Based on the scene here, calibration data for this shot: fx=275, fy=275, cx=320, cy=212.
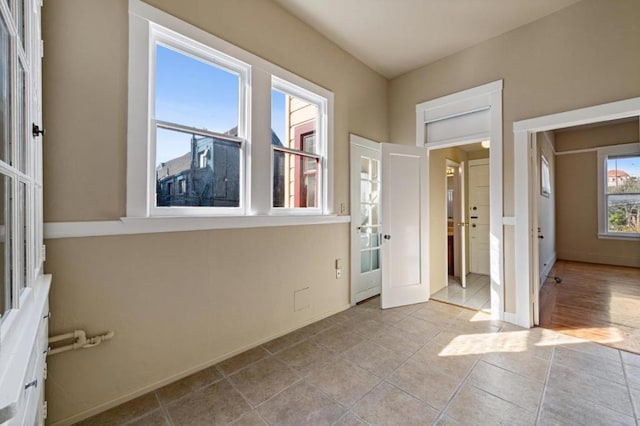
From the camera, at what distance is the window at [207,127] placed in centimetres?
187

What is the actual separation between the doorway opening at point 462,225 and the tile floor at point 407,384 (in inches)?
43.0

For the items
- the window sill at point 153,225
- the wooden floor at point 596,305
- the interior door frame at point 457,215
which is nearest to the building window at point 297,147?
the window sill at point 153,225

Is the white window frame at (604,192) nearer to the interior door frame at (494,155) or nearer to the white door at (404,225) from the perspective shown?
the interior door frame at (494,155)

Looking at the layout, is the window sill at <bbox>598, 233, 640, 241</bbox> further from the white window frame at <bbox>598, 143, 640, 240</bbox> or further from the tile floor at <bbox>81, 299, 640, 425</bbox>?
the tile floor at <bbox>81, 299, 640, 425</bbox>

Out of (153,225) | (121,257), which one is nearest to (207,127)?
(153,225)

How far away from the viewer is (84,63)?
1660mm

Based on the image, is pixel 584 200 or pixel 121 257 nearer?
pixel 121 257

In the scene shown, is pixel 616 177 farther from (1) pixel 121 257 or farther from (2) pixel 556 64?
(1) pixel 121 257

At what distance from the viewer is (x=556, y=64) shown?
275cm

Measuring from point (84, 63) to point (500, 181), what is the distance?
148 inches

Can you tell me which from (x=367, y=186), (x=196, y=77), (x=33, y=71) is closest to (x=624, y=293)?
(x=367, y=186)

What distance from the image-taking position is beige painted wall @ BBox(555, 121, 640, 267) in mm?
5527

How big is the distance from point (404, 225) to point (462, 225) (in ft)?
5.34

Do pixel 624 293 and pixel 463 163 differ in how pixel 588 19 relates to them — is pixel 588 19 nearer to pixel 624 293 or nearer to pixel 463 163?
pixel 463 163
